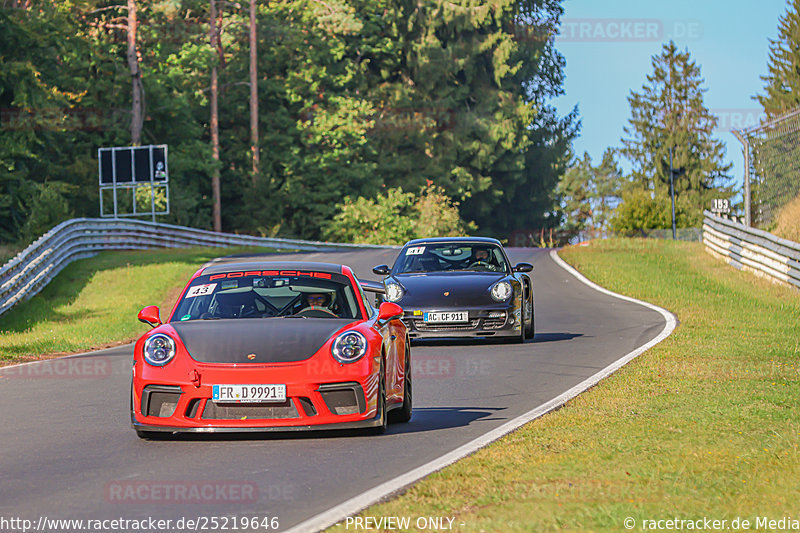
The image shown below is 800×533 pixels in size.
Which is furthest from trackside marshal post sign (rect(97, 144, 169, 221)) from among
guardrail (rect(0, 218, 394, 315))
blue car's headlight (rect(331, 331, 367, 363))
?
blue car's headlight (rect(331, 331, 367, 363))

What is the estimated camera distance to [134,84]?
60250 millimetres

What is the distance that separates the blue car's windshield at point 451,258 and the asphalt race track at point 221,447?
95.0 inches

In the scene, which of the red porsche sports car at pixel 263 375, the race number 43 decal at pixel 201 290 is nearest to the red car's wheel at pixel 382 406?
the red porsche sports car at pixel 263 375

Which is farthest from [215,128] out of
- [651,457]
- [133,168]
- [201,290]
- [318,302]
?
[651,457]

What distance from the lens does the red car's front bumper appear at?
373 inches

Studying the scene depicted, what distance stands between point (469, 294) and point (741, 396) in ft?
23.3

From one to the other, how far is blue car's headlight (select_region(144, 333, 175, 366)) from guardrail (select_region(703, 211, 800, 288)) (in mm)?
19524

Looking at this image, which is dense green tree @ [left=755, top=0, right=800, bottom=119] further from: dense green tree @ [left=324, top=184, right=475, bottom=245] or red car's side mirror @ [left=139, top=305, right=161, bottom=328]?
red car's side mirror @ [left=139, top=305, right=161, bottom=328]

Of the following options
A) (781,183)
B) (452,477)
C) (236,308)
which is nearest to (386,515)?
(452,477)

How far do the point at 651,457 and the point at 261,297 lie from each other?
3.92m

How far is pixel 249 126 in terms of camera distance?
74.8m

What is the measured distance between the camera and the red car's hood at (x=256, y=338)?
964cm

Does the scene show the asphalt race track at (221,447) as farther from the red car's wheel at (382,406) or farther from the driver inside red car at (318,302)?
the driver inside red car at (318,302)

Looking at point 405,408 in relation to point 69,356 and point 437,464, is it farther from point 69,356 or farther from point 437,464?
point 69,356
